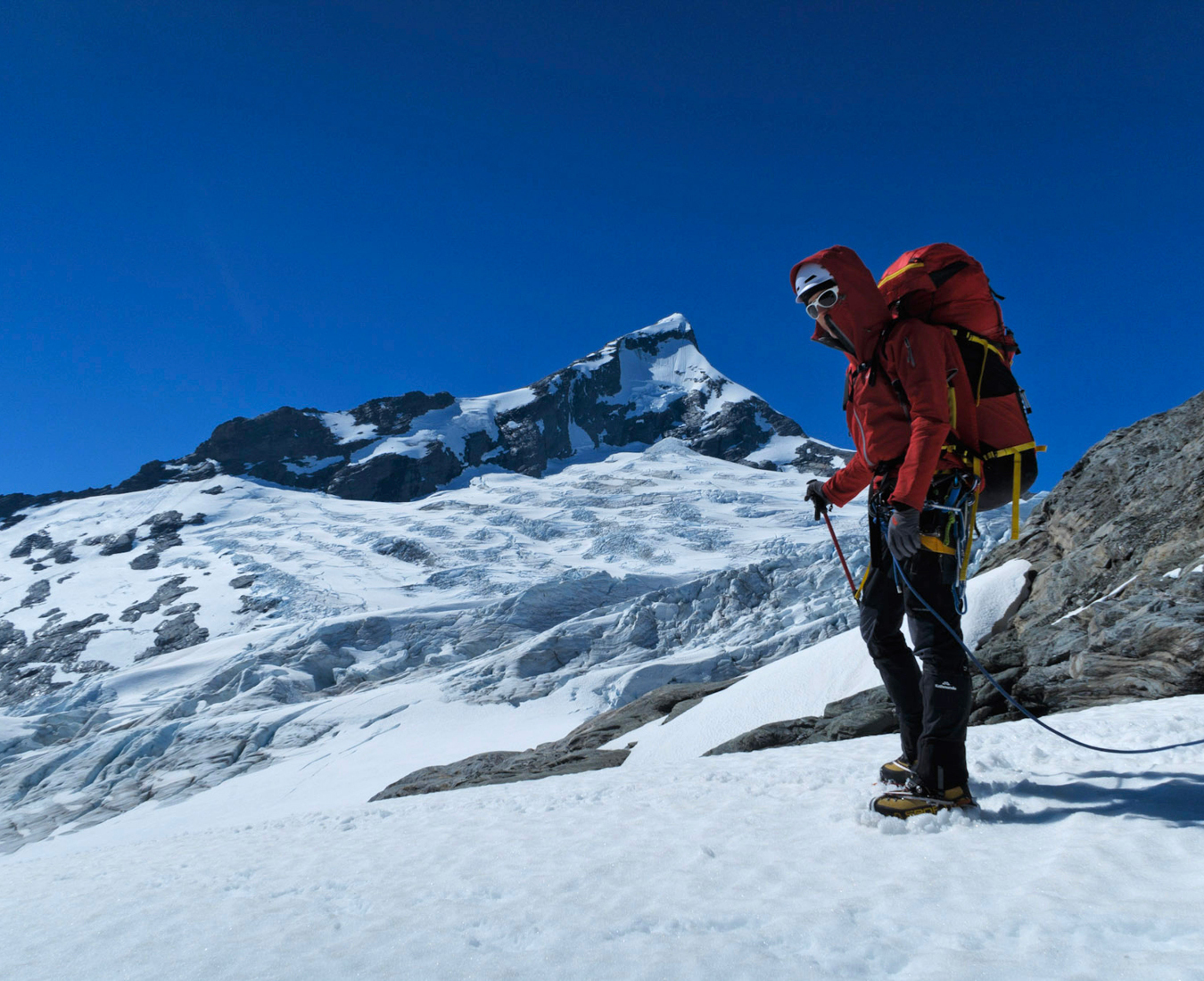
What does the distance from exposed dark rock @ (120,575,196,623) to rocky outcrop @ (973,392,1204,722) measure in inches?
2608

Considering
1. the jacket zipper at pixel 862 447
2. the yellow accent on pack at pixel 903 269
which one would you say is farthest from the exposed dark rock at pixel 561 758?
the yellow accent on pack at pixel 903 269

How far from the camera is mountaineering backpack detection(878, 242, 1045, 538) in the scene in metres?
3.54

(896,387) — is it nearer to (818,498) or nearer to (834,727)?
(818,498)

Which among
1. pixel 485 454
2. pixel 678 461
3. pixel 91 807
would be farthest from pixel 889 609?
pixel 485 454

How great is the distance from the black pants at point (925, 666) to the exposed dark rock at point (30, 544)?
106 meters

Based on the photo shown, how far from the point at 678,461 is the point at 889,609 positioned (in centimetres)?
10701

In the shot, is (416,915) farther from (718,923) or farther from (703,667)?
(703,667)

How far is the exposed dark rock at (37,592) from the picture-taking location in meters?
66.6

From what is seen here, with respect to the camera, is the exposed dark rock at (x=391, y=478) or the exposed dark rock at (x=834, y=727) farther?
the exposed dark rock at (x=391, y=478)

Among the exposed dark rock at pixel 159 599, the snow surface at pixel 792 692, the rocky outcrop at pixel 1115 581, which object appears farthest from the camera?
the exposed dark rock at pixel 159 599

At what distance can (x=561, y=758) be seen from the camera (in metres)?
11.0

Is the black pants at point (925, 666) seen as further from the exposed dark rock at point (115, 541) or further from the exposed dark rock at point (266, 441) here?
the exposed dark rock at point (266, 441)

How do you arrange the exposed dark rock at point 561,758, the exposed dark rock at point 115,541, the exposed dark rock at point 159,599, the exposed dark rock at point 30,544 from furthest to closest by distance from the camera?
the exposed dark rock at point 30,544, the exposed dark rock at point 115,541, the exposed dark rock at point 159,599, the exposed dark rock at point 561,758

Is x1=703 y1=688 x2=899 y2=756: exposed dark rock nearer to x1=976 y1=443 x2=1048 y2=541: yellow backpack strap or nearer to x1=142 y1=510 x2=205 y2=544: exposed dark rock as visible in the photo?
x1=976 y1=443 x2=1048 y2=541: yellow backpack strap
